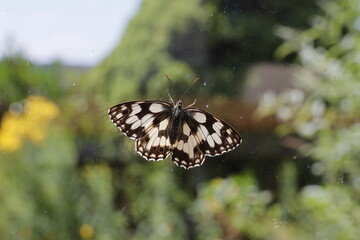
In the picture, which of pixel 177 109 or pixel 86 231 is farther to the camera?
pixel 86 231

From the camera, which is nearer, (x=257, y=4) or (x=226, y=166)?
(x=257, y=4)

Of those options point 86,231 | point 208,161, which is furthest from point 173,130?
point 86,231

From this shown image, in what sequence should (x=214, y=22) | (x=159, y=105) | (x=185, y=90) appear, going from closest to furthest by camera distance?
(x=159, y=105) → (x=185, y=90) → (x=214, y=22)

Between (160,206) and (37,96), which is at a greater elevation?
(37,96)

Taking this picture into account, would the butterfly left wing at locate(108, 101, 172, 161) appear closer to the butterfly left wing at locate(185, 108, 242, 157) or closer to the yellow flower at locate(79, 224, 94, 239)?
the butterfly left wing at locate(185, 108, 242, 157)

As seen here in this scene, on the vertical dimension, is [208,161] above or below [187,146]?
above

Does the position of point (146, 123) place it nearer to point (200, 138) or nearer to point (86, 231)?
point (200, 138)

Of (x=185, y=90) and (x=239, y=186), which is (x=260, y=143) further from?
(x=185, y=90)

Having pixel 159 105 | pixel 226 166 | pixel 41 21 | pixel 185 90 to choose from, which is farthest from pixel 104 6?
pixel 226 166
